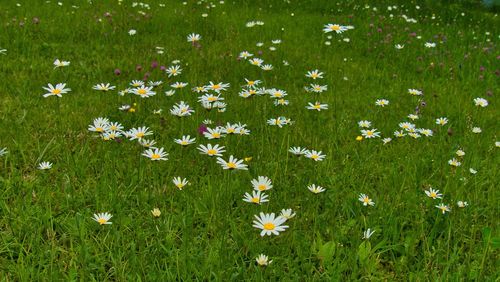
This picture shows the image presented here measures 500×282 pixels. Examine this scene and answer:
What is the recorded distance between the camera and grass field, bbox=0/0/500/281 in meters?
2.19

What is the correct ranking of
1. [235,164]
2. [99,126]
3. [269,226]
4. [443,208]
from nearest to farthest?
[269,226] → [235,164] → [443,208] → [99,126]

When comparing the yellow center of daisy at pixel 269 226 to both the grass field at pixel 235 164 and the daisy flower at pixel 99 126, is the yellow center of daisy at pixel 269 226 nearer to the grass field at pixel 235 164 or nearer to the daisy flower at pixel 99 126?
the grass field at pixel 235 164

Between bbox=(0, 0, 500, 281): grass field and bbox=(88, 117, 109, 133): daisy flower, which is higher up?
bbox=(88, 117, 109, 133): daisy flower

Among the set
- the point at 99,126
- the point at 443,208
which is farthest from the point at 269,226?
the point at 99,126

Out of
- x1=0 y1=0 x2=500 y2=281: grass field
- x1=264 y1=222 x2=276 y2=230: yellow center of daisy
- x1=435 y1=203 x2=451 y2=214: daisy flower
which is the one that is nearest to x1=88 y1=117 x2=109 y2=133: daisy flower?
x1=0 y1=0 x2=500 y2=281: grass field

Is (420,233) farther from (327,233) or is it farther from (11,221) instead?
(11,221)

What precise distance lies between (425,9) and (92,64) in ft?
24.0

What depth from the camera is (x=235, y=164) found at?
6.95 ft

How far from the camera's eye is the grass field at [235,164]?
219cm

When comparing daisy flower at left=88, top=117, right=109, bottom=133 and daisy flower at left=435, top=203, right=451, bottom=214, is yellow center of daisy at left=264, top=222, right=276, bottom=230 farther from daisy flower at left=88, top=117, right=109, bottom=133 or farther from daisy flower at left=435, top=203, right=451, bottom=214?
daisy flower at left=88, top=117, right=109, bottom=133

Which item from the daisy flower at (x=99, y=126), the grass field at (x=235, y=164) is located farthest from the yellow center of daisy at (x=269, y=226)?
the daisy flower at (x=99, y=126)

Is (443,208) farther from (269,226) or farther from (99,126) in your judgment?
(99,126)

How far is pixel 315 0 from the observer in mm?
9297

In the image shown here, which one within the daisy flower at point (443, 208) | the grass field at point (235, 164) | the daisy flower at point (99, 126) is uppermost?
the daisy flower at point (99, 126)
